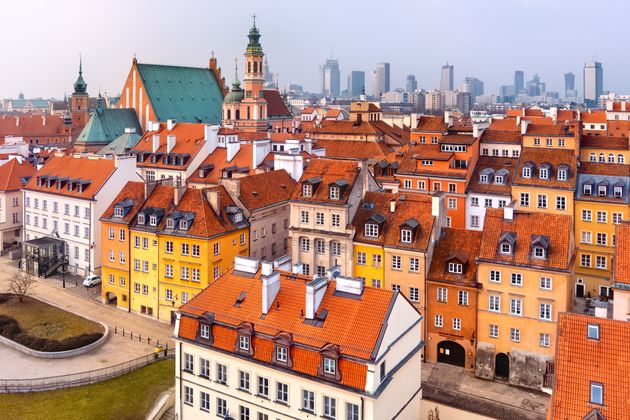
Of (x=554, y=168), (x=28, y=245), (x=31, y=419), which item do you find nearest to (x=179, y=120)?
(x=28, y=245)

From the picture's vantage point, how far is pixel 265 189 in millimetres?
64688

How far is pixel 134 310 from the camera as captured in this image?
194 ft

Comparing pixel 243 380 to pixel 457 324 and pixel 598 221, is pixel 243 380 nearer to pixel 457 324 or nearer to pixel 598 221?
pixel 457 324

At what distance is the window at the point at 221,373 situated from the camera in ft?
119

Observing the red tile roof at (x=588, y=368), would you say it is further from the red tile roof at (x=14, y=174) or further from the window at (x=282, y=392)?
the red tile roof at (x=14, y=174)

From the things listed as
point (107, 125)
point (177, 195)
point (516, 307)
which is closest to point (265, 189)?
point (177, 195)

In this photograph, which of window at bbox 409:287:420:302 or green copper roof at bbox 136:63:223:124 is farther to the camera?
green copper roof at bbox 136:63:223:124

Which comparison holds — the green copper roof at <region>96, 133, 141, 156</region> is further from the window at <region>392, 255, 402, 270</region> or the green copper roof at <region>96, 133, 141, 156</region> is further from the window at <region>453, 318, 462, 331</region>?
the window at <region>453, 318, 462, 331</region>

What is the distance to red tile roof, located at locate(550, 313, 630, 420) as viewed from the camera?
26.7 metres

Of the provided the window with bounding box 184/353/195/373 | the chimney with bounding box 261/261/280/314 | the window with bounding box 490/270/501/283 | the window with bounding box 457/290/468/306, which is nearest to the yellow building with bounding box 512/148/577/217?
the window with bounding box 490/270/501/283

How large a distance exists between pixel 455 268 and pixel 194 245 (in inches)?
927

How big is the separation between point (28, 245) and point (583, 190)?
63.7 metres

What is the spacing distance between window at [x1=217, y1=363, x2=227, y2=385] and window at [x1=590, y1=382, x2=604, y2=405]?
2035 cm

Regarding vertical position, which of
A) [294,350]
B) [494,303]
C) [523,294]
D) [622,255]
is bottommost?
[494,303]
